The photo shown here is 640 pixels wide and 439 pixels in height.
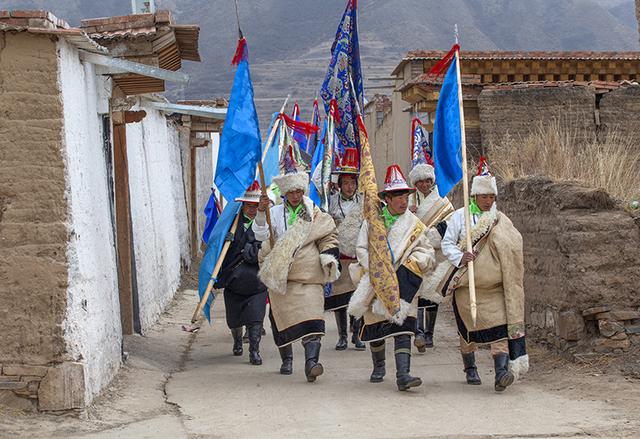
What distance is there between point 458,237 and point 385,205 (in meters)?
0.73

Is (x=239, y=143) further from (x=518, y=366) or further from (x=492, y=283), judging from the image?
(x=518, y=366)

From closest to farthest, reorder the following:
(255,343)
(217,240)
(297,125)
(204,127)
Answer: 1. (255,343)
2. (217,240)
3. (297,125)
4. (204,127)

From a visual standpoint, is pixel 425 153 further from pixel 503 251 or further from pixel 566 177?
pixel 503 251

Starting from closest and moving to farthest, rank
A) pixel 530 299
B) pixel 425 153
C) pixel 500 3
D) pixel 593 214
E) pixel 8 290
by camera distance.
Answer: pixel 8 290, pixel 593 214, pixel 530 299, pixel 425 153, pixel 500 3

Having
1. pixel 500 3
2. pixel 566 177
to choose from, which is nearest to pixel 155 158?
pixel 566 177

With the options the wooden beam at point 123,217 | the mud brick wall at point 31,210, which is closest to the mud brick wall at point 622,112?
the wooden beam at point 123,217

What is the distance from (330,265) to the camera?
9133 mm

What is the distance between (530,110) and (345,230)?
654cm

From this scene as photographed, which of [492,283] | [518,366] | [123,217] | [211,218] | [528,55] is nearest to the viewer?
[518,366]

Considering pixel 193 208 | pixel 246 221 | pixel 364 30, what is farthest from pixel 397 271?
pixel 364 30

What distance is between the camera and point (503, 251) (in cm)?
834

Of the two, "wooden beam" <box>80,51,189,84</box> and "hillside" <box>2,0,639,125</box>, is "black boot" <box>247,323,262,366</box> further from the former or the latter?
"hillside" <box>2,0,639,125</box>

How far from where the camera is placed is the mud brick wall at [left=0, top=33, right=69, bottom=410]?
7348mm

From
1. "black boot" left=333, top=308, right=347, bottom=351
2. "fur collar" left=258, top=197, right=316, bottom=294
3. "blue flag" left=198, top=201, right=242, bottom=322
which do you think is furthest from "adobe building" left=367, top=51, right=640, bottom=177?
"fur collar" left=258, top=197, right=316, bottom=294
